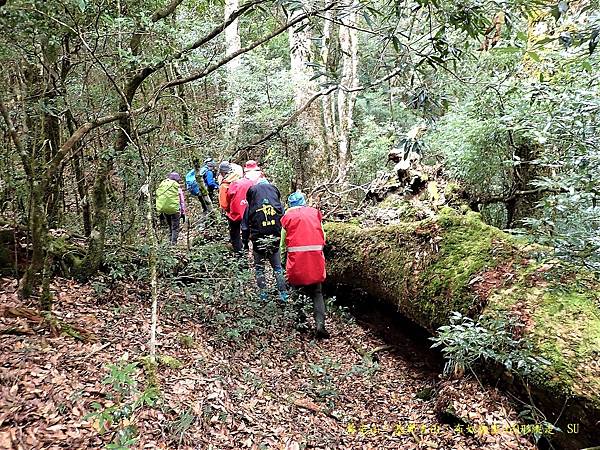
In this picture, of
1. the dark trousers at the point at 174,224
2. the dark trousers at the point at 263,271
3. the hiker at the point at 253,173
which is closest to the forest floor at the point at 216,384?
the dark trousers at the point at 263,271

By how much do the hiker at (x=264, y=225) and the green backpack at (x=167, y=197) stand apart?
9.23 feet

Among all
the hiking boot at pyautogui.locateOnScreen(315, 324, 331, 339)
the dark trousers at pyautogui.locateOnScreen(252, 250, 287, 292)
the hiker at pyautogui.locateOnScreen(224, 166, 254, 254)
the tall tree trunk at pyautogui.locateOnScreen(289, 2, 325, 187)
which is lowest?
the hiking boot at pyautogui.locateOnScreen(315, 324, 331, 339)

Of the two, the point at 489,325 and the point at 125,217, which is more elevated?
the point at 125,217

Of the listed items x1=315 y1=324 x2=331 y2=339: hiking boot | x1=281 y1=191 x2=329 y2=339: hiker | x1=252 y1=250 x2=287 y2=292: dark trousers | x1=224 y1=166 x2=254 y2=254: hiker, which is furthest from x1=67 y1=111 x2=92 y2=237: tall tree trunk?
x1=315 y1=324 x2=331 y2=339: hiking boot

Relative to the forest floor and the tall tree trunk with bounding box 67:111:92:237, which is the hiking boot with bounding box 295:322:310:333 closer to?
the forest floor

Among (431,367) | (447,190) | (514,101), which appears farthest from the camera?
(447,190)

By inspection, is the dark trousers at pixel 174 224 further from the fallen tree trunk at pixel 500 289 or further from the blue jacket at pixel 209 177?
the fallen tree trunk at pixel 500 289

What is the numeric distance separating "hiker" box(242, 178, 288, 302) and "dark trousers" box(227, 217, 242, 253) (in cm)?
92

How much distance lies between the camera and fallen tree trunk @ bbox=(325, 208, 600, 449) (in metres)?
4.07

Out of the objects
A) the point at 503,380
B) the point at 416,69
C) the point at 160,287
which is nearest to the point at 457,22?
the point at 416,69

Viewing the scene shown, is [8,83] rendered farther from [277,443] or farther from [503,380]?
[503,380]

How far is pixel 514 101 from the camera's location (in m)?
7.48

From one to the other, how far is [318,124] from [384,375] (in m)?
8.24

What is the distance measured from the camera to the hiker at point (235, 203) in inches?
348
